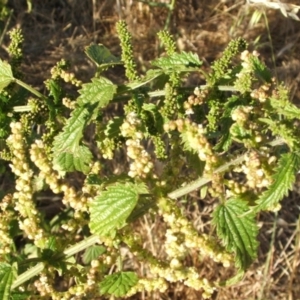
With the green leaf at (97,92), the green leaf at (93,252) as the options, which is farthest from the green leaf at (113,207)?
the green leaf at (93,252)

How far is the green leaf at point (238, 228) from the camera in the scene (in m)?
1.43

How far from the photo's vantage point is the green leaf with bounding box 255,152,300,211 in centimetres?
129

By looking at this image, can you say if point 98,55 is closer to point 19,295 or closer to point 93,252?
point 19,295

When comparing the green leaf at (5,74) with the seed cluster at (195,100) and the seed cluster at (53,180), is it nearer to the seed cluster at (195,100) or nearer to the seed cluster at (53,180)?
the seed cluster at (53,180)

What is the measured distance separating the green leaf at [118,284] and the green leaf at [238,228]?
324mm

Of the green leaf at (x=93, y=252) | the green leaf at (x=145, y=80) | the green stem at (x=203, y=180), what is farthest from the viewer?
the green leaf at (x=93, y=252)

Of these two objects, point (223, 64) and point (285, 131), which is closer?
point (285, 131)

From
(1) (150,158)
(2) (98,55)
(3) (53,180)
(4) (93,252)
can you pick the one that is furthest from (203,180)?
(4) (93,252)

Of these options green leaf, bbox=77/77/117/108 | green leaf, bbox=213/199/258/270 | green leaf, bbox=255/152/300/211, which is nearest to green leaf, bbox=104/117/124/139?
green leaf, bbox=77/77/117/108

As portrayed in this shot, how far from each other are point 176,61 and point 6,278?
0.70 metres

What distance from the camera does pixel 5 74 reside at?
1.58 metres

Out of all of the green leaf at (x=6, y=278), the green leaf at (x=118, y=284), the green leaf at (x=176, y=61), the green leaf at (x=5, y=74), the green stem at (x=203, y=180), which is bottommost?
the green leaf at (x=118, y=284)

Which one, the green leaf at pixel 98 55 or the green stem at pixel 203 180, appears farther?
the green leaf at pixel 98 55

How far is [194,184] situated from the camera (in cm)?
142
